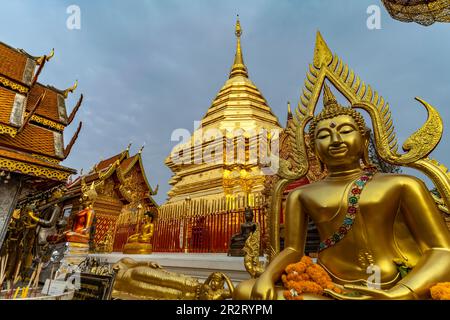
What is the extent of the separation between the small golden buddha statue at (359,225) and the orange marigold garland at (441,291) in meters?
0.04

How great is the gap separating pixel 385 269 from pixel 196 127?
12942 mm

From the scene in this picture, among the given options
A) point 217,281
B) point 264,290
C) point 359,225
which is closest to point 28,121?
point 217,281

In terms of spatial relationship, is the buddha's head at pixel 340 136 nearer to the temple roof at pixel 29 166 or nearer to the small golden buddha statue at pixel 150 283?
the small golden buddha statue at pixel 150 283

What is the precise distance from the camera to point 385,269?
1.80 m

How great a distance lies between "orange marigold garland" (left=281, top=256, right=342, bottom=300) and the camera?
170 cm

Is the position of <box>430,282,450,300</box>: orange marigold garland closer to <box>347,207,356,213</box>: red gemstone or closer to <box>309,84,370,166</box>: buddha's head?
<box>347,207,356,213</box>: red gemstone

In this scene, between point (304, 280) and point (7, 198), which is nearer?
point (304, 280)

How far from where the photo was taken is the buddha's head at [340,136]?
2.04 metres

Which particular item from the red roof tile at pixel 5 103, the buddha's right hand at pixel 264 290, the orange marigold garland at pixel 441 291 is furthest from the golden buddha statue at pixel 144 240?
the orange marigold garland at pixel 441 291

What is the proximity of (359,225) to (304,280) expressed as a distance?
540mm

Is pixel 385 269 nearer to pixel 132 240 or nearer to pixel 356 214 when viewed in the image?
pixel 356 214

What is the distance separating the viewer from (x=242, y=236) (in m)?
4.82

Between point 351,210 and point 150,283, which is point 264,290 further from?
point 150,283

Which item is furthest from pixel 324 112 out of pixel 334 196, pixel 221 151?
pixel 221 151
